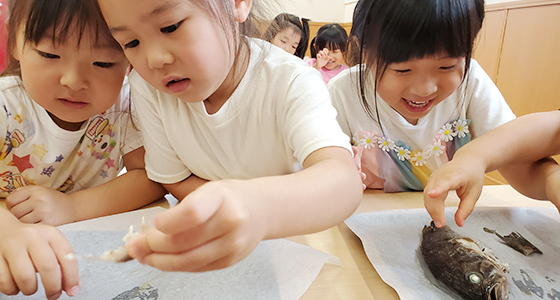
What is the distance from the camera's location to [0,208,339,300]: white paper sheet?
491 millimetres

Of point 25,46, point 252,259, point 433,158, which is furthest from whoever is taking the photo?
point 433,158

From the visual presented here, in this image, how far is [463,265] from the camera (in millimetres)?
540

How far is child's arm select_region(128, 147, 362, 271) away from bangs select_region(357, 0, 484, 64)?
18.4 inches

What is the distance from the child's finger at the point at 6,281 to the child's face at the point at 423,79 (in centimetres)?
77

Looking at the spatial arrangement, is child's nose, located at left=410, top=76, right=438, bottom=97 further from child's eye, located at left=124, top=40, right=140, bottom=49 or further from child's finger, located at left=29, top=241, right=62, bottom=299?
child's finger, located at left=29, top=241, right=62, bottom=299

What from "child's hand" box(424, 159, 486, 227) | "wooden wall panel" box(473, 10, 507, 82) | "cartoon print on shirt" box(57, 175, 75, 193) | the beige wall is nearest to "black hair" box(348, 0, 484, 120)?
"child's hand" box(424, 159, 486, 227)

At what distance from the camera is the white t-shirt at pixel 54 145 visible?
802 millimetres

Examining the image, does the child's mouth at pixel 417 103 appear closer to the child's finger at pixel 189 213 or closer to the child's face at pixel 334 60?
the child's finger at pixel 189 213

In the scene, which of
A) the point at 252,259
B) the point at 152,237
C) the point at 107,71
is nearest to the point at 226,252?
the point at 152,237

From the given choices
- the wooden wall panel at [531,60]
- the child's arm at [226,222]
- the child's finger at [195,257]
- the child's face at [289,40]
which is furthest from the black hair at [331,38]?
the child's finger at [195,257]

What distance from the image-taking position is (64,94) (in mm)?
680

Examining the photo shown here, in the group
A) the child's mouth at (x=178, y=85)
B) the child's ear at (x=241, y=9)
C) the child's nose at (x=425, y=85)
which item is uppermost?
the child's ear at (x=241, y=9)

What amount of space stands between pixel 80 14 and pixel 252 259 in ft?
1.73

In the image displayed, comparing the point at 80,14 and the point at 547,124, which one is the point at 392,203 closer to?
the point at 547,124
